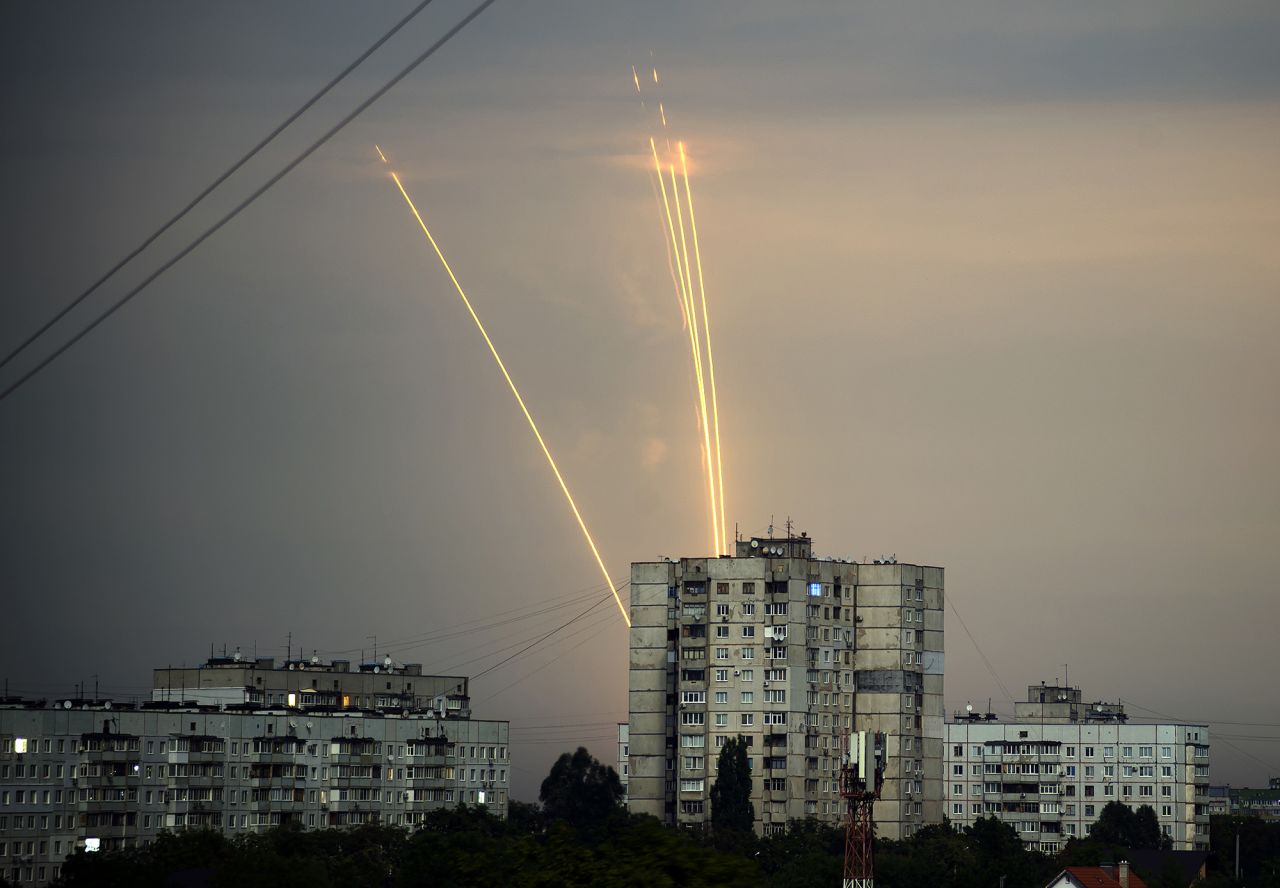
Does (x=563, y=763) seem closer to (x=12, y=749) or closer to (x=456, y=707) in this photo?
(x=456, y=707)

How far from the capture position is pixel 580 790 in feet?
533

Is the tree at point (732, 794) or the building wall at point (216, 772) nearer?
the building wall at point (216, 772)

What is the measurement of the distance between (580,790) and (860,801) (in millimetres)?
56412

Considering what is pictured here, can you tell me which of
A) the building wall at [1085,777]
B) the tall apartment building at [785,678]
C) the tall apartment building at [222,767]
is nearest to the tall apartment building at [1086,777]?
the building wall at [1085,777]

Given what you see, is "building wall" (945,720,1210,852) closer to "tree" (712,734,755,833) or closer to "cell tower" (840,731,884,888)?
"tree" (712,734,755,833)

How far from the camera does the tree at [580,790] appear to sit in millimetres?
160125

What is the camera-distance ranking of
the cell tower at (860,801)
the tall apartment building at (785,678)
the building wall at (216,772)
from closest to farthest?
the cell tower at (860,801), the building wall at (216,772), the tall apartment building at (785,678)

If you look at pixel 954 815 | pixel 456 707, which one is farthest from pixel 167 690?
pixel 954 815

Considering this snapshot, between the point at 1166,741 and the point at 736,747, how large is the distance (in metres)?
58.7

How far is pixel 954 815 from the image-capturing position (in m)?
198

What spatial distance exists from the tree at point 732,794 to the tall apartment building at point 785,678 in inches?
96.4

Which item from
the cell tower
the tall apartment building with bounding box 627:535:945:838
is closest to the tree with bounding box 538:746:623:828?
the tall apartment building with bounding box 627:535:945:838

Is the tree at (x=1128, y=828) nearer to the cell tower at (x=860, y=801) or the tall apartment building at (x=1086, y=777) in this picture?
the tall apartment building at (x=1086, y=777)

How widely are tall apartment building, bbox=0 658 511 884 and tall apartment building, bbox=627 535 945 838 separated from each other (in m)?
13.1
